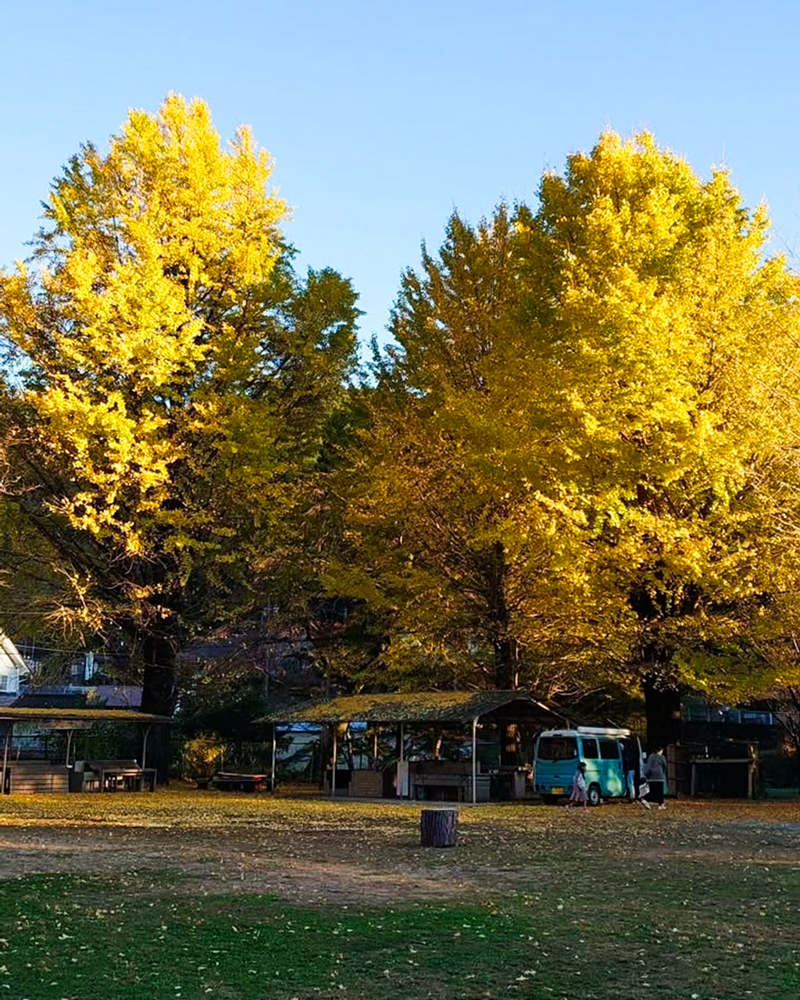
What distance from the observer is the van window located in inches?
1136

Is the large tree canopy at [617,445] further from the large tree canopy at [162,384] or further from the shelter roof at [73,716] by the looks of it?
the shelter roof at [73,716]

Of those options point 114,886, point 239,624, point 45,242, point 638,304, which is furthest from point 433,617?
point 114,886

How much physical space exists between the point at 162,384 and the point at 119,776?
12459 mm

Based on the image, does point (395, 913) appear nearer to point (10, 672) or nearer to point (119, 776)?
point (119, 776)

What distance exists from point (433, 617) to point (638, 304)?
1048cm

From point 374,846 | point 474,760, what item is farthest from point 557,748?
point 374,846

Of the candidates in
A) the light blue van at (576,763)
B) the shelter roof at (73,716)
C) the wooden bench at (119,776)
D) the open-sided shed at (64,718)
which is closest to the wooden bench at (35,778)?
the open-sided shed at (64,718)

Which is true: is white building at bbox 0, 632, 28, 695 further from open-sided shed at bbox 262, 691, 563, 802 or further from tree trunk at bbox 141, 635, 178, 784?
open-sided shed at bbox 262, 691, 563, 802

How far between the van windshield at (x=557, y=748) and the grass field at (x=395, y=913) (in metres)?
7.94

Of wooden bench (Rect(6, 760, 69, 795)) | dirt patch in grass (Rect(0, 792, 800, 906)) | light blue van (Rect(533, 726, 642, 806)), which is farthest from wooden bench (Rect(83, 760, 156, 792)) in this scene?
light blue van (Rect(533, 726, 642, 806))

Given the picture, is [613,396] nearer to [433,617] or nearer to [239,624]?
[433,617]

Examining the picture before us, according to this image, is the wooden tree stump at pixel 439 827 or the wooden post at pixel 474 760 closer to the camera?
the wooden tree stump at pixel 439 827

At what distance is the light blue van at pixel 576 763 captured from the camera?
28047mm

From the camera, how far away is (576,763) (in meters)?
27.9
